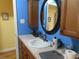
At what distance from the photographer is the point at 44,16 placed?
2.50m

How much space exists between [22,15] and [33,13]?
0.30m

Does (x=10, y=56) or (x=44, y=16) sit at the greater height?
(x=44, y=16)

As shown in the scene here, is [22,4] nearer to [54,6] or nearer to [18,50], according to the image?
[54,6]

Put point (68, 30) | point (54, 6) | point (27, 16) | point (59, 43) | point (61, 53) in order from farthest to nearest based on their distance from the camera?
point (27, 16), point (54, 6), point (59, 43), point (61, 53), point (68, 30)

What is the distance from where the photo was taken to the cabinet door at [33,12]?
258 centimetres

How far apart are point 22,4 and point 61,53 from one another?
155cm

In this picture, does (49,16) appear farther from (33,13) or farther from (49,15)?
(33,13)

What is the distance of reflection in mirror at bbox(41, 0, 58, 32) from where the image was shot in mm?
2131

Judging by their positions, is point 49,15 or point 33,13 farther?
point 33,13

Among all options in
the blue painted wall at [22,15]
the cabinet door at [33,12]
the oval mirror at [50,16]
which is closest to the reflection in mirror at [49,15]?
the oval mirror at [50,16]

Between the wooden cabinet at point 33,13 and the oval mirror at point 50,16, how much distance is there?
A: 0.19m

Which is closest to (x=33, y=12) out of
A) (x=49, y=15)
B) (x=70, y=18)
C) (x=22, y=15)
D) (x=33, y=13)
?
(x=33, y=13)

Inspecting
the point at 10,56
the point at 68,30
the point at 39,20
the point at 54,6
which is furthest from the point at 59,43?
the point at 10,56

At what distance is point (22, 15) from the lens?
2.82 metres
